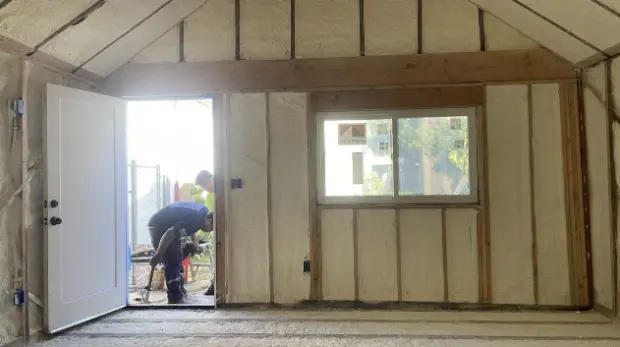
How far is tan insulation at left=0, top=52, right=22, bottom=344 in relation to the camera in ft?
11.0

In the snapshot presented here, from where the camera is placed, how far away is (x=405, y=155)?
4457 millimetres

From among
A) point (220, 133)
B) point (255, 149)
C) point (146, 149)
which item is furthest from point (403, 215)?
point (146, 149)

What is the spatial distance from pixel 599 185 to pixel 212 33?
13.2 feet

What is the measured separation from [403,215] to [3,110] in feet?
11.6

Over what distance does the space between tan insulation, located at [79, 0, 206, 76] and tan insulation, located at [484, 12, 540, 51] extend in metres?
2.88

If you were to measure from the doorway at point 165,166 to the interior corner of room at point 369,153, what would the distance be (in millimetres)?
1616

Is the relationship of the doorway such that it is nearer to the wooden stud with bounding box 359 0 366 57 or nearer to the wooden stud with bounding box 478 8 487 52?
the wooden stud with bounding box 359 0 366 57

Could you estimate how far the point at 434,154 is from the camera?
4434mm

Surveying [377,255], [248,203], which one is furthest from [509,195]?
[248,203]

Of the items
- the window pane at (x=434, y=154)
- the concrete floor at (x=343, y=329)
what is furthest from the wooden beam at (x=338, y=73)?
the concrete floor at (x=343, y=329)

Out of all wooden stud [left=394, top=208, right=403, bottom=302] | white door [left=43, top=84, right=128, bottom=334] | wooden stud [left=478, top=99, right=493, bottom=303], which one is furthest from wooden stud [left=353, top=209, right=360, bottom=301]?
white door [left=43, top=84, right=128, bottom=334]

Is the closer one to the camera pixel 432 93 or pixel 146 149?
pixel 432 93

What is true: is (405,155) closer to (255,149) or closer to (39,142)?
(255,149)

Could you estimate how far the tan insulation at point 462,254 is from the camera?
14.2ft
